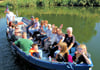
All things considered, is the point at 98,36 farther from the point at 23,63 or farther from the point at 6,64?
the point at 6,64

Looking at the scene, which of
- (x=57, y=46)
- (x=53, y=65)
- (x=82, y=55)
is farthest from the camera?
(x=57, y=46)

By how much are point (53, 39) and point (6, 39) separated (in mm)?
5117

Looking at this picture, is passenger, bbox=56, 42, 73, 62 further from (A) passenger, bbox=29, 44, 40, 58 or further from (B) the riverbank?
(B) the riverbank

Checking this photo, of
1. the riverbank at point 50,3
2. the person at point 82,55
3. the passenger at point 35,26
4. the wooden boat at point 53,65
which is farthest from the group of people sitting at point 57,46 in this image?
the riverbank at point 50,3

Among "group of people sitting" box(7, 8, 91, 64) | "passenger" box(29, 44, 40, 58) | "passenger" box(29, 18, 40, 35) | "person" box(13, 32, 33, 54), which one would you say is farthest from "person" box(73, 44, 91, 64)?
"passenger" box(29, 18, 40, 35)

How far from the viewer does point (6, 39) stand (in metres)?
9.47

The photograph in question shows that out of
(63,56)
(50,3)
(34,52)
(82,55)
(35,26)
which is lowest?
(34,52)

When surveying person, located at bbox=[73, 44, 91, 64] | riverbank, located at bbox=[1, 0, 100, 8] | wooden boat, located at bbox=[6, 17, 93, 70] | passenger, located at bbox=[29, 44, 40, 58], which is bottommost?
wooden boat, located at bbox=[6, 17, 93, 70]

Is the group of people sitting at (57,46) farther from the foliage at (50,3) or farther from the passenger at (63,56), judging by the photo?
the foliage at (50,3)

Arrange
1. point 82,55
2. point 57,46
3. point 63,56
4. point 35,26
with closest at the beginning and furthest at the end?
point 82,55, point 63,56, point 57,46, point 35,26

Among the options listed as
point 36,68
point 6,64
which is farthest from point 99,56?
point 6,64

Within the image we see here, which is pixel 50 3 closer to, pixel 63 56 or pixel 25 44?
pixel 25 44

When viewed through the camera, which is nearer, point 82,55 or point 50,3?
point 82,55

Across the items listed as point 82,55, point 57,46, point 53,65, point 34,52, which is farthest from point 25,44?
point 82,55
